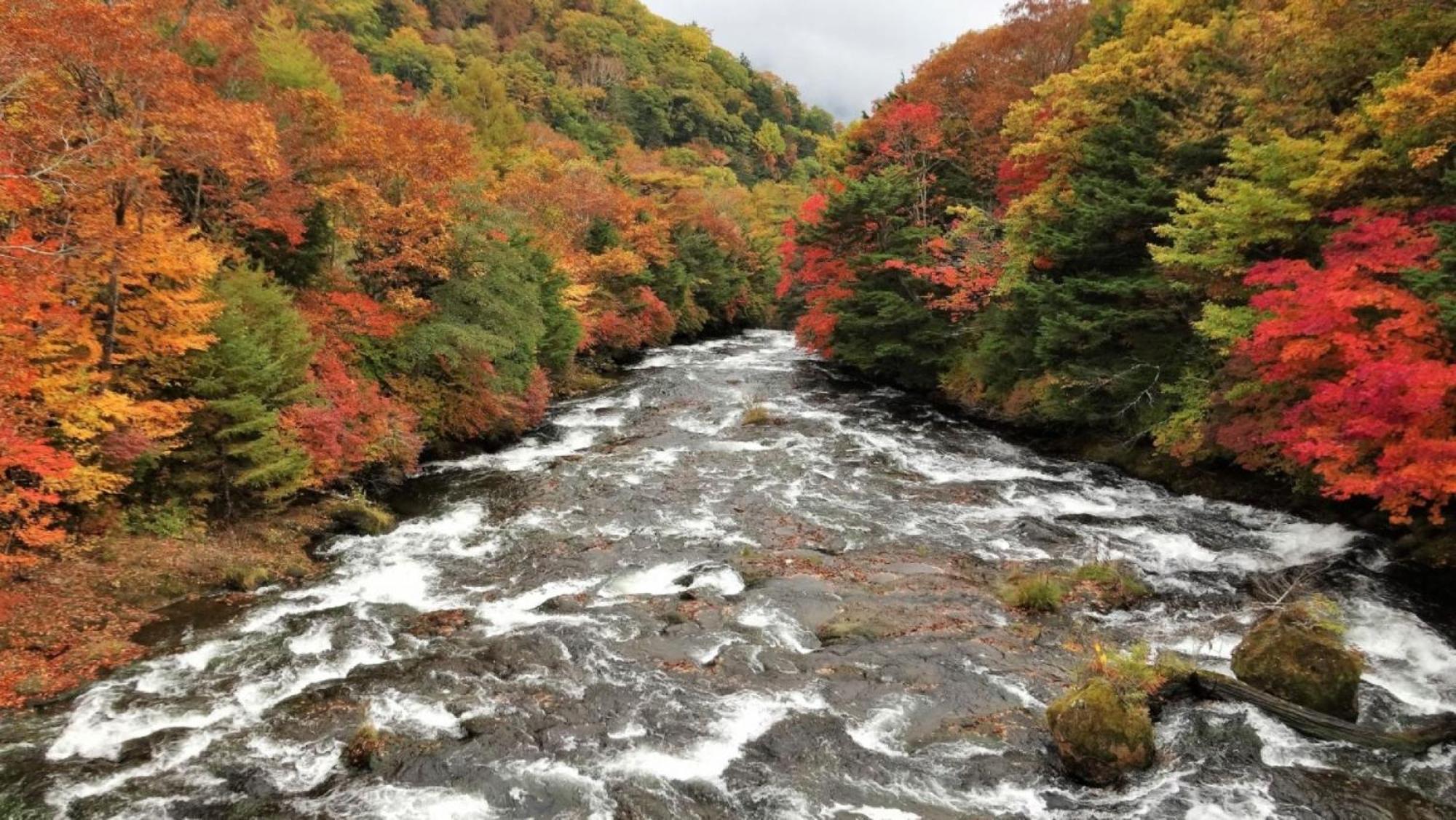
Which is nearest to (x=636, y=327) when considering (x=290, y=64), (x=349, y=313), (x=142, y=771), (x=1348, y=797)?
(x=290, y=64)

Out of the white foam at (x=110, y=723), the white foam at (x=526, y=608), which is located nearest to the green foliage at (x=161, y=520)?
the white foam at (x=110, y=723)

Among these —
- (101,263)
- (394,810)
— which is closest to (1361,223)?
(394,810)

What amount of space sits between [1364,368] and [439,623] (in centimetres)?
1612

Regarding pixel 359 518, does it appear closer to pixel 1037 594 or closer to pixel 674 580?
pixel 674 580

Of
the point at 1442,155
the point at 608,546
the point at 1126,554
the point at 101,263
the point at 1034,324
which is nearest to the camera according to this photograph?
the point at 101,263

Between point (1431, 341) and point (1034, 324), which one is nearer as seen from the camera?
point (1431, 341)

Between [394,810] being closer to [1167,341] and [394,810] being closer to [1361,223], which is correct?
[1361,223]

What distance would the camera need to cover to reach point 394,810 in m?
8.21

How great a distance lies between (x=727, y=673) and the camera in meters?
11.2

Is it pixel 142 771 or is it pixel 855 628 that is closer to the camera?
pixel 142 771

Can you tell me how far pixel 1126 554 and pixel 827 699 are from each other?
28.5ft

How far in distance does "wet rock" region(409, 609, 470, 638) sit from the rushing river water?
0.18m

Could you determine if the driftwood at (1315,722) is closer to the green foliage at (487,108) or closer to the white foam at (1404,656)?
the white foam at (1404,656)

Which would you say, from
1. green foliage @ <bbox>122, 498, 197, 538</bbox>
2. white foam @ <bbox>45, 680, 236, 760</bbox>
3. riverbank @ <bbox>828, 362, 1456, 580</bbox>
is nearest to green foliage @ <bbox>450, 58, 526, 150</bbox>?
green foliage @ <bbox>122, 498, 197, 538</bbox>
